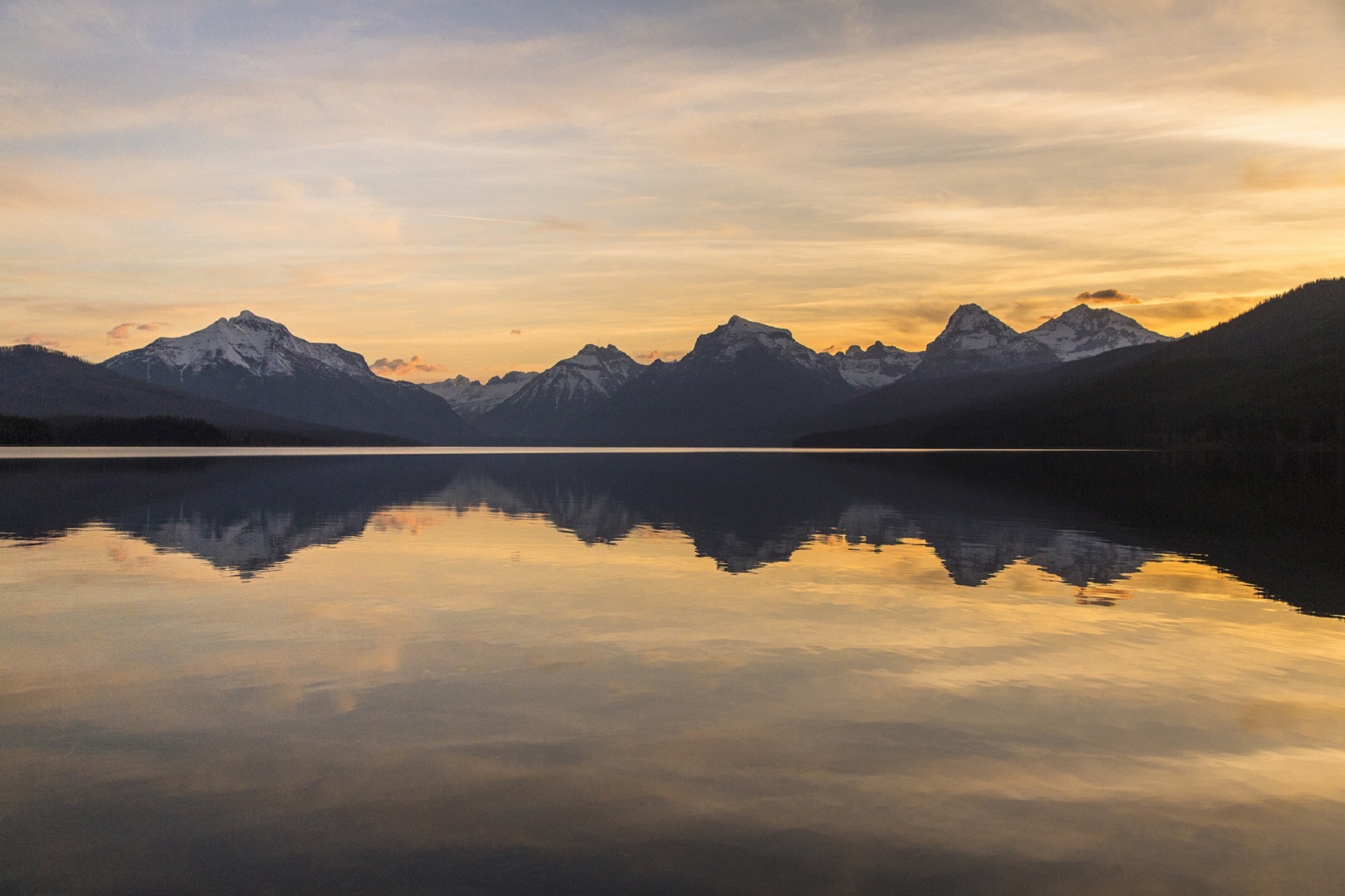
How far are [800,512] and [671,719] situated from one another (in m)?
46.0

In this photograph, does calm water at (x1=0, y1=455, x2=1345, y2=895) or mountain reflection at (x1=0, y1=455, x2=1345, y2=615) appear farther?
mountain reflection at (x1=0, y1=455, x2=1345, y2=615)

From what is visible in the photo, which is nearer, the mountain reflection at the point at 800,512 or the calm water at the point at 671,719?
the calm water at the point at 671,719

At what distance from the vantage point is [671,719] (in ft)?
56.4

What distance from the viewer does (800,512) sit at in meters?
62.5

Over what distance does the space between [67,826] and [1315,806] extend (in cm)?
1638

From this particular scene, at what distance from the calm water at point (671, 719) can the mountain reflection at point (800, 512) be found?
2.84 feet

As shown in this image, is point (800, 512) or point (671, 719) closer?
point (671, 719)

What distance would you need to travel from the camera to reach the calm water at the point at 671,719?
38.1 ft

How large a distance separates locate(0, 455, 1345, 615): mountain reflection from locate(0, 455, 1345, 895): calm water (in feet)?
2.84

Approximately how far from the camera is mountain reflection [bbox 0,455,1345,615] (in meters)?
39.4

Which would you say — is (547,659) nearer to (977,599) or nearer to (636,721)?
(636,721)

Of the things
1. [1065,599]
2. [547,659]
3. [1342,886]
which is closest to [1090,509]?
[1065,599]

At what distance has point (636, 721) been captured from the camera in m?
17.0

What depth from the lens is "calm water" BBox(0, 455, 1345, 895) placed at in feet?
38.1
